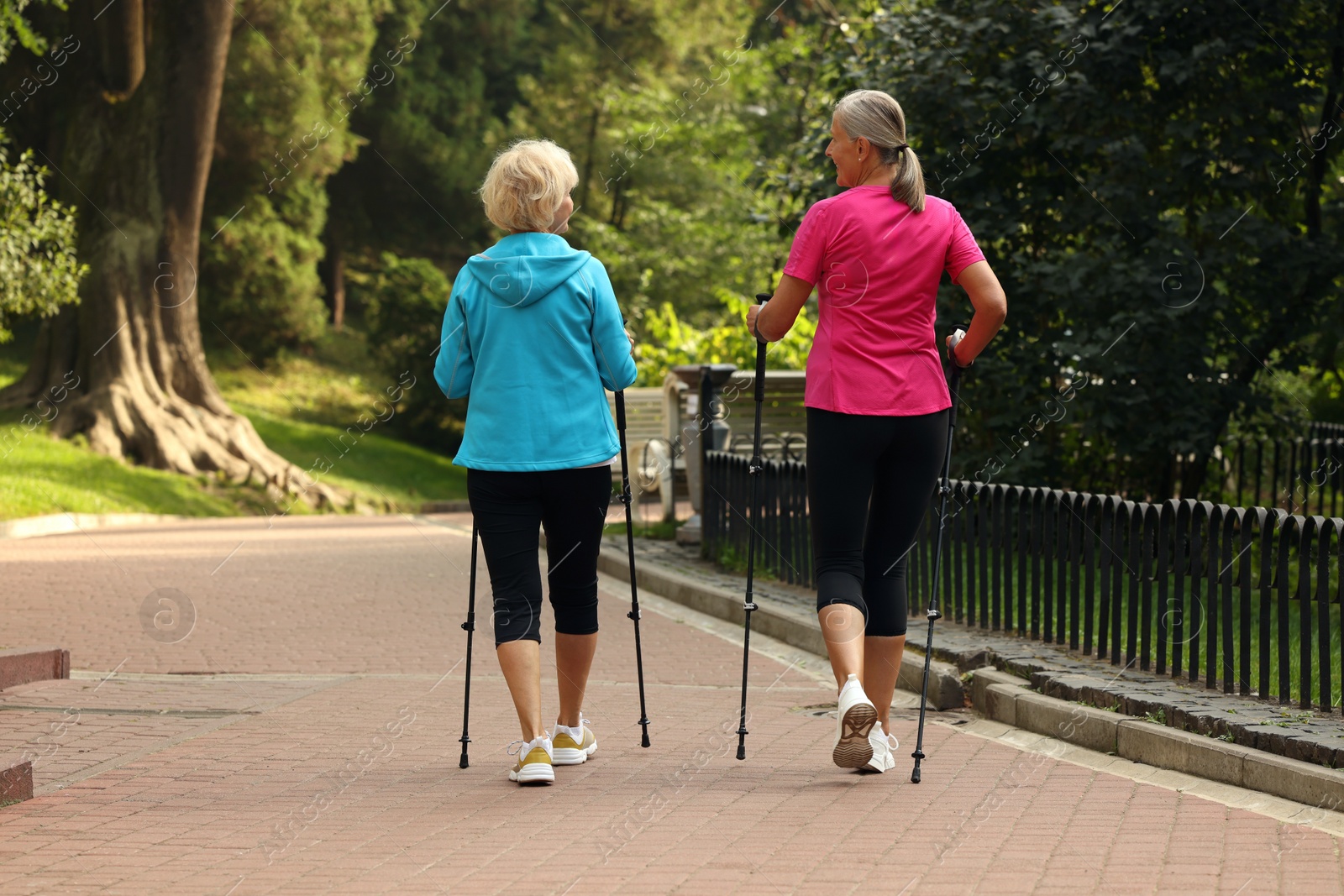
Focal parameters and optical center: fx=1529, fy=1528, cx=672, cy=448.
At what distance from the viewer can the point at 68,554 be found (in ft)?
45.4

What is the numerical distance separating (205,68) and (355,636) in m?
16.3

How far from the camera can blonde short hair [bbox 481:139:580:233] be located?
489cm

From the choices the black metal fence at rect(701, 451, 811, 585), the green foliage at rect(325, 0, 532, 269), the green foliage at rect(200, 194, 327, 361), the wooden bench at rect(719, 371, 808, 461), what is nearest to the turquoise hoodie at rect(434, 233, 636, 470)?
the black metal fence at rect(701, 451, 811, 585)

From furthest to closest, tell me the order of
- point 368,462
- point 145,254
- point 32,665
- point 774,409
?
point 368,462 < point 145,254 < point 774,409 < point 32,665

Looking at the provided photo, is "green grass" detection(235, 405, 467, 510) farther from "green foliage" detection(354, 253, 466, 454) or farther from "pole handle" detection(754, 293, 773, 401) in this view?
"pole handle" detection(754, 293, 773, 401)

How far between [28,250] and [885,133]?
19.2 meters

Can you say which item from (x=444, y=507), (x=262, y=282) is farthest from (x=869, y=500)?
(x=262, y=282)

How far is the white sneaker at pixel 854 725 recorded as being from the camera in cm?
470

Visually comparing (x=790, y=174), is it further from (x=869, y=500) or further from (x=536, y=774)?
(x=536, y=774)

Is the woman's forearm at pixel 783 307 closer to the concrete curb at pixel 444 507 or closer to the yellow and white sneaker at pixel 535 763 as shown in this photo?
the yellow and white sneaker at pixel 535 763

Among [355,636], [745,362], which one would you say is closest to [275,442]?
[745,362]

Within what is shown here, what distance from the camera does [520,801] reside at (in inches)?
183

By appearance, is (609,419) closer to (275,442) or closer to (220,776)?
(220,776)

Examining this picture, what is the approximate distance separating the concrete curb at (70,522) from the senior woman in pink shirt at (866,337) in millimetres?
13866
